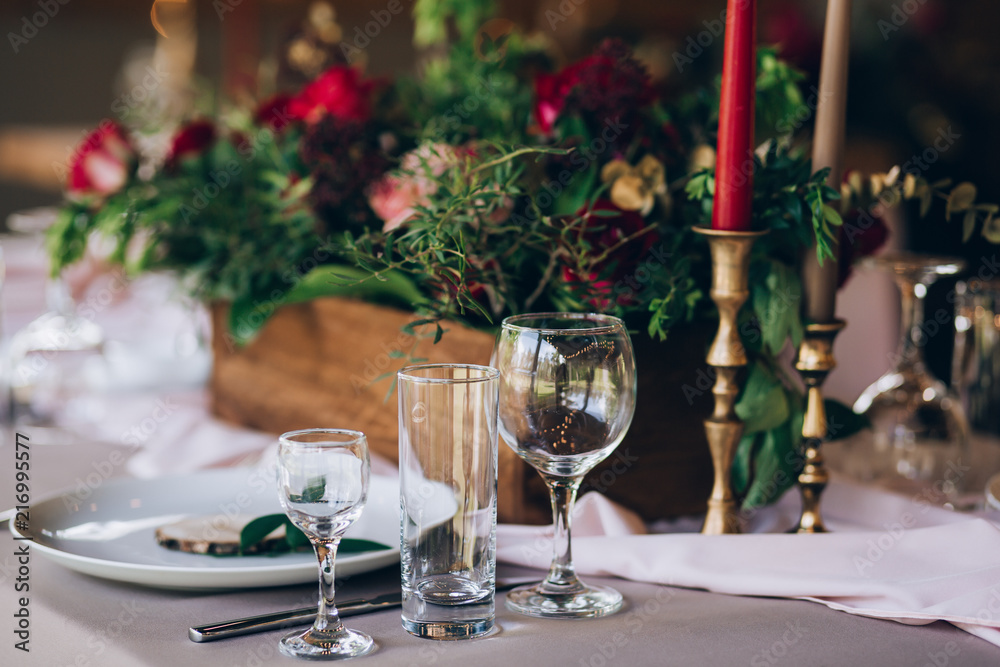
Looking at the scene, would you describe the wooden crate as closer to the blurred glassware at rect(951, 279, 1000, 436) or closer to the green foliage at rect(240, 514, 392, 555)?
the green foliage at rect(240, 514, 392, 555)

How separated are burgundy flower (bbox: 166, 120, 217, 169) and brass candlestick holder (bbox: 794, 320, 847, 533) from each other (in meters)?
0.87

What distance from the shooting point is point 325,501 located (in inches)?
23.4

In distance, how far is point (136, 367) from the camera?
1.38 m

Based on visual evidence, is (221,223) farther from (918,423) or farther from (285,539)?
(918,423)

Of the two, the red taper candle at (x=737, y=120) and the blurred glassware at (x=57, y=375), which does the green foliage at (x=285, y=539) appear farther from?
the blurred glassware at (x=57, y=375)

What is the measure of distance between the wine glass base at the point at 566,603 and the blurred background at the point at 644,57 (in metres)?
0.91

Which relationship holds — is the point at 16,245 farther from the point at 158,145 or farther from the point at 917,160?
the point at 917,160

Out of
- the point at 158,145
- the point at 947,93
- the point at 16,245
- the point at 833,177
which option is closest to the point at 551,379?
the point at 833,177

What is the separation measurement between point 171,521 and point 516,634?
1.14 feet

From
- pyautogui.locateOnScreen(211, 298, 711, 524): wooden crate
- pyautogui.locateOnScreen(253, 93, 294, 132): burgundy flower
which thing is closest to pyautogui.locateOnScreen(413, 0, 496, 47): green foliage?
pyautogui.locateOnScreen(253, 93, 294, 132): burgundy flower

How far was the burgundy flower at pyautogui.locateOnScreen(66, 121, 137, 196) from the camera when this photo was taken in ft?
4.19

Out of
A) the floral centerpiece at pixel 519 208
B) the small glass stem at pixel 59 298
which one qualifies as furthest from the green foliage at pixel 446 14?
the small glass stem at pixel 59 298

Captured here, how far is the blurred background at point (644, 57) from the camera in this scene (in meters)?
2.55

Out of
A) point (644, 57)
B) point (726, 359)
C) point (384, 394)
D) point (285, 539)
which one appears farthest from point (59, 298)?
point (644, 57)
